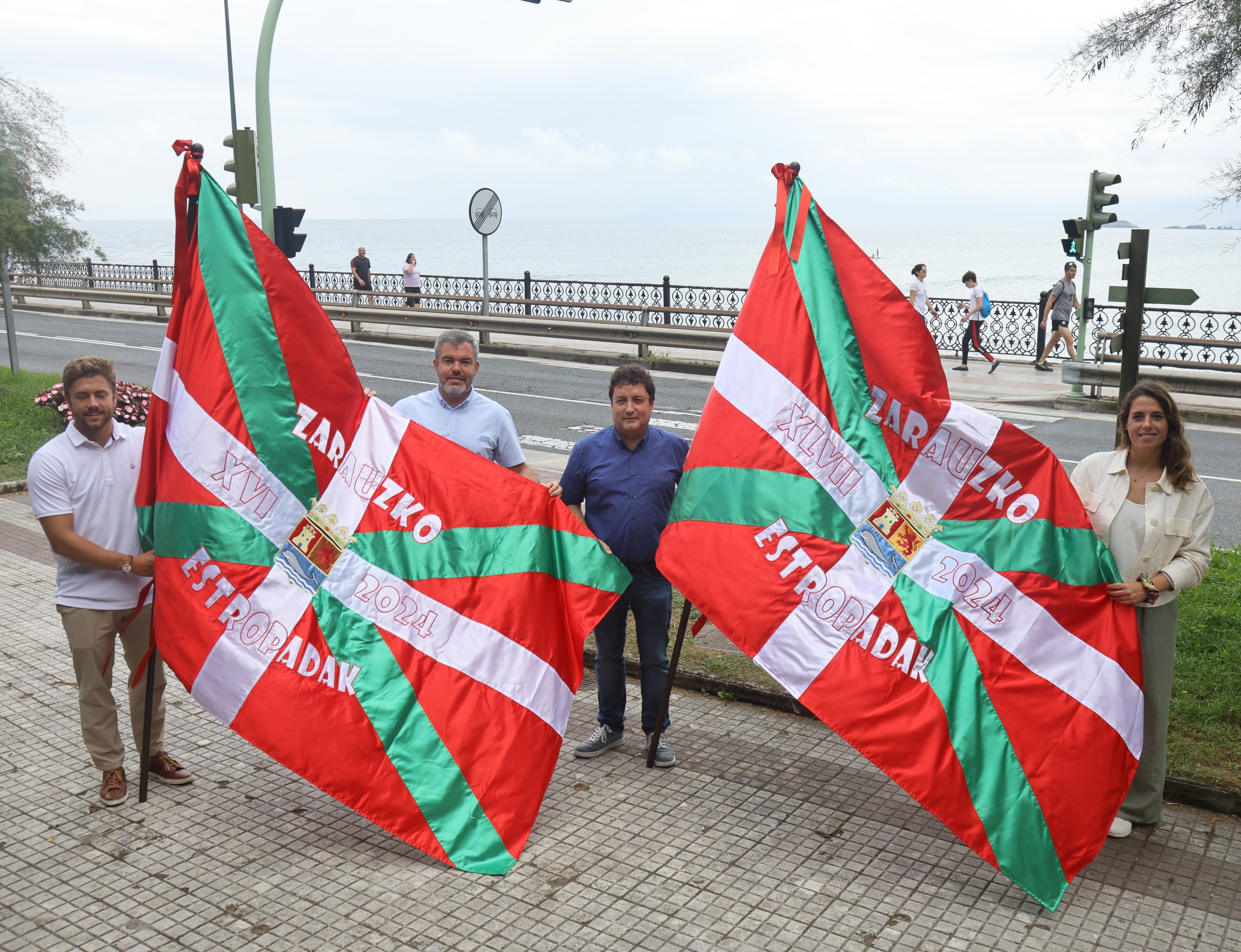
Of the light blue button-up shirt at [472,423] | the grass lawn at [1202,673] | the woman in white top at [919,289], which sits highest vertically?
the woman in white top at [919,289]

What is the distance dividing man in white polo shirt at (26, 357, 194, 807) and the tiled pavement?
43 cm

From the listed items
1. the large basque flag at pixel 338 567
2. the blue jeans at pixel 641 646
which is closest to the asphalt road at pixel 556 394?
the blue jeans at pixel 641 646

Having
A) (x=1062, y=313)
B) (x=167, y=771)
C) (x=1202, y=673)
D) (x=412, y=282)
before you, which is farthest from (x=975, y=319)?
(x=167, y=771)

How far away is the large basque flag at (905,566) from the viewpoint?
444 cm

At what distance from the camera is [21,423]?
13.8 meters

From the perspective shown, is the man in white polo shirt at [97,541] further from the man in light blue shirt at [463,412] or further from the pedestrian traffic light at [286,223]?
the pedestrian traffic light at [286,223]

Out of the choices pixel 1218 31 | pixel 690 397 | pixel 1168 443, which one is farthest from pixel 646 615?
pixel 690 397

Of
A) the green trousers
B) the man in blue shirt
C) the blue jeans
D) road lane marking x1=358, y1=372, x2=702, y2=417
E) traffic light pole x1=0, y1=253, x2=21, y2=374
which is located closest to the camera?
the green trousers

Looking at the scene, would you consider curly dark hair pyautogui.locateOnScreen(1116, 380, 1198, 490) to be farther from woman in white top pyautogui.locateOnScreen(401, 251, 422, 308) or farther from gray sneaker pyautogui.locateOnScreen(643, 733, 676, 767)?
woman in white top pyautogui.locateOnScreen(401, 251, 422, 308)

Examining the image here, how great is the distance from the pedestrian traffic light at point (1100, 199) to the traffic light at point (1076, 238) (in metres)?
0.47

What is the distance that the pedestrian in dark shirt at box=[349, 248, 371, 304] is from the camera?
31.0 metres

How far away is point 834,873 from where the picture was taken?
4453mm

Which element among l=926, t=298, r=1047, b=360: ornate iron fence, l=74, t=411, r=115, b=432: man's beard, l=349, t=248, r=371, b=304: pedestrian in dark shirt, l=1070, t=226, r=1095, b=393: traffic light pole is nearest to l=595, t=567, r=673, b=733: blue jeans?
l=74, t=411, r=115, b=432: man's beard

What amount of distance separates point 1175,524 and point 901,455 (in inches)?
45.8
